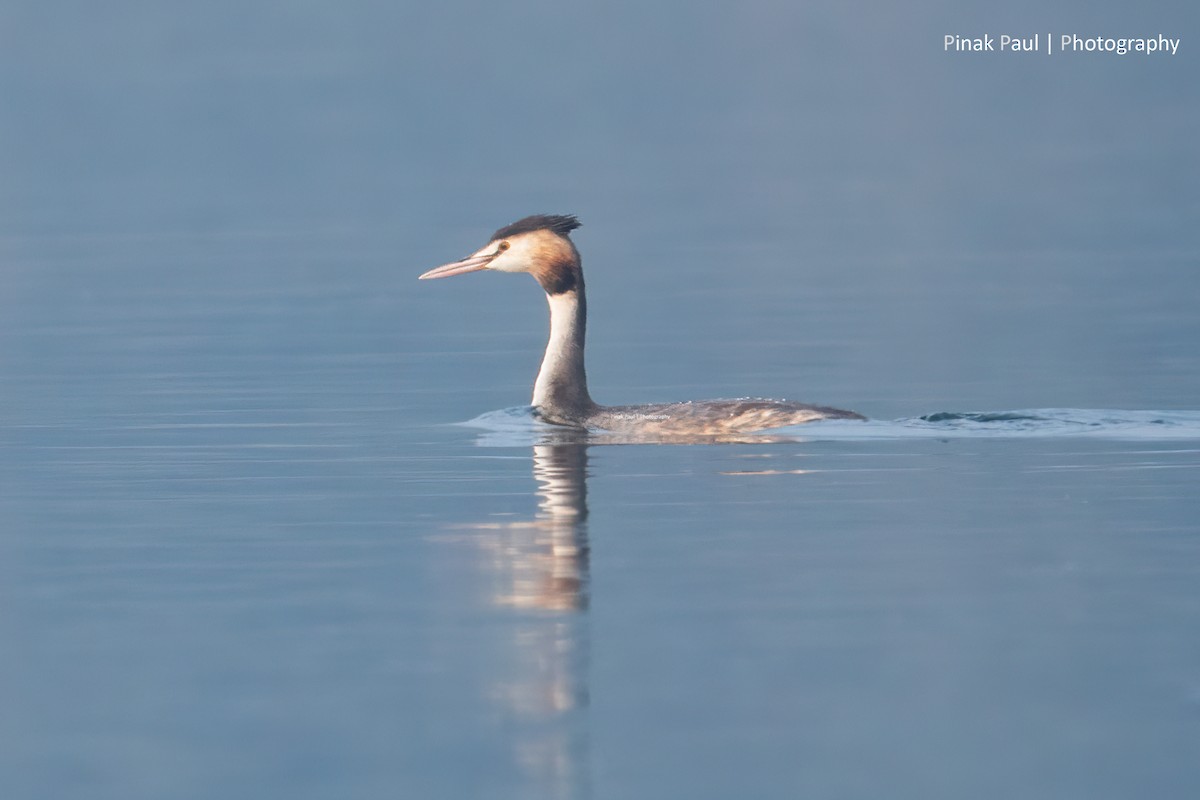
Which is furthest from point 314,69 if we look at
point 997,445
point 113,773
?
point 113,773

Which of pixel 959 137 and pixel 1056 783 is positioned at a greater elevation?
pixel 959 137

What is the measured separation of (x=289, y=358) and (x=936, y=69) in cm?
8241

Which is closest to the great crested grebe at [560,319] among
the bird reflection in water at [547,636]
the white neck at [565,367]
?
the white neck at [565,367]

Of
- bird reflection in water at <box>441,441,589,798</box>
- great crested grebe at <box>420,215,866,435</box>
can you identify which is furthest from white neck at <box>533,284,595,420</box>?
bird reflection in water at <box>441,441,589,798</box>

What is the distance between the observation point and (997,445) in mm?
14492

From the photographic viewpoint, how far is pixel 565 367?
15867 mm

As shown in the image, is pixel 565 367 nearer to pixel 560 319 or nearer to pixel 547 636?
pixel 560 319

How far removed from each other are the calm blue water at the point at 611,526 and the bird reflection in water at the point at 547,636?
24mm

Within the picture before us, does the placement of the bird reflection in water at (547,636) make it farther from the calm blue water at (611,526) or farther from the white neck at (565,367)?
the white neck at (565,367)

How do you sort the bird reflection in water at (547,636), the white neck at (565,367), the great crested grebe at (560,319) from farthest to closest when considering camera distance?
the white neck at (565,367) < the great crested grebe at (560,319) < the bird reflection in water at (547,636)

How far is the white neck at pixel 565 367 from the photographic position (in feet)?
51.7

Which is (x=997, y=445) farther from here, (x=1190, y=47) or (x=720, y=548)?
(x=1190, y=47)

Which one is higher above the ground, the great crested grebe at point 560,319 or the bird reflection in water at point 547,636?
the great crested grebe at point 560,319

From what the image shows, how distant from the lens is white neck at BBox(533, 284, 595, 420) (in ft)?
51.7
